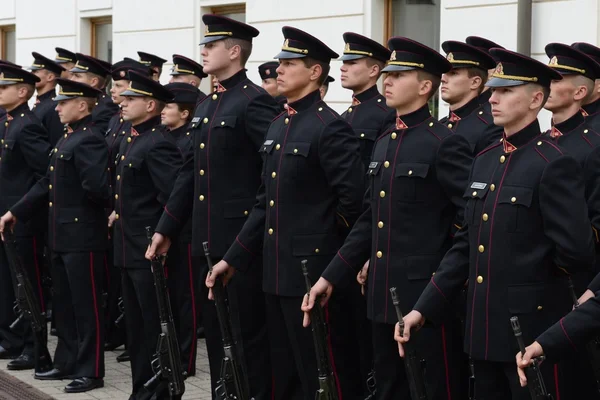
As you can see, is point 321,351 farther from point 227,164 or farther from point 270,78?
point 270,78

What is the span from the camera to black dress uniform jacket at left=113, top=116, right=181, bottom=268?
7641 mm

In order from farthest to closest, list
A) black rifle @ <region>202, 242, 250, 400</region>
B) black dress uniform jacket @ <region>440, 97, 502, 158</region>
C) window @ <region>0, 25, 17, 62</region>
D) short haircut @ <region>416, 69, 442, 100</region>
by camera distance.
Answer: window @ <region>0, 25, 17, 62</region> → black dress uniform jacket @ <region>440, 97, 502, 158</region> → black rifle @ <region>202, 242, 250, 400</region> → short haircut @ <region>416, 69, 442, 100</region>

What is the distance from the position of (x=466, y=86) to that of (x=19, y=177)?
3690mm

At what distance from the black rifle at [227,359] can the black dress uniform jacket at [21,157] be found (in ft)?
9.29

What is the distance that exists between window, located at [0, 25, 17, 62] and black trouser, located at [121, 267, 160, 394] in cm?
1100

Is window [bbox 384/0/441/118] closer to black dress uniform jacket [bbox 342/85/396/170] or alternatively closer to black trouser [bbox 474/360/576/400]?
black dress uniform jacket [bbox 342/85/396/170]

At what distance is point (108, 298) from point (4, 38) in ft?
30.7

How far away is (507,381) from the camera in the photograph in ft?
16.9

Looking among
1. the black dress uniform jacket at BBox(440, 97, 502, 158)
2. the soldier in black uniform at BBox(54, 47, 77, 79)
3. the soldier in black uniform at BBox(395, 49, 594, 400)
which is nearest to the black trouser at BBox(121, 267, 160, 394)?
the black dress uniform jacket at BBox(440, 97, 502, 158)

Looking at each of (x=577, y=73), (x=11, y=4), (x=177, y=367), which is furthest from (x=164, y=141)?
(x=11, y=4)

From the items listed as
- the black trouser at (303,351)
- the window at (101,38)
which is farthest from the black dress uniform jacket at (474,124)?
the window at (101,38)

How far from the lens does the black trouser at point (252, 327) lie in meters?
6.85

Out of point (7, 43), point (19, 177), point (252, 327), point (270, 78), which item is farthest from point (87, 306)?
point (7, 43)

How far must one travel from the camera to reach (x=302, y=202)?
20.7 ft
